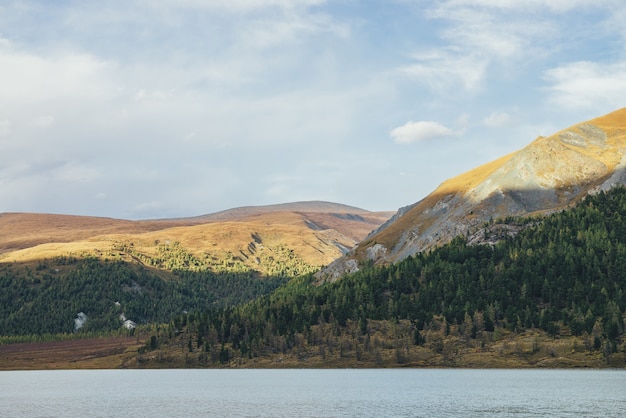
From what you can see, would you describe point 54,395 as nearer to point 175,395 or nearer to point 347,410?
point 175,395

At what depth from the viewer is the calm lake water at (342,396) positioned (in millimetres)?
102750

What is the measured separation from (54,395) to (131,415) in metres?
47.6

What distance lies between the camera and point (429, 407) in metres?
106

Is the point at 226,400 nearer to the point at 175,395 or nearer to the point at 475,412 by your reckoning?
the point at 175,395

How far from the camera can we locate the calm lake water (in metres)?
103

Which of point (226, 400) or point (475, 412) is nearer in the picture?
point (475, 412)

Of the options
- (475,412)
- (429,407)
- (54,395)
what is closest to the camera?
(475,412)

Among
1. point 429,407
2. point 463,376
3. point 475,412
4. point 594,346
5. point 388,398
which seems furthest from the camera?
point 594,346

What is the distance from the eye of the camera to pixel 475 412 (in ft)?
324

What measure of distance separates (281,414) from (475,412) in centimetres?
2781

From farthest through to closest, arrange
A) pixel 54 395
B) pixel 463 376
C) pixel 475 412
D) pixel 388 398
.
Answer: pixel 463 376 → pixel 54 395 → pixel 388 398 → pixel 475 412

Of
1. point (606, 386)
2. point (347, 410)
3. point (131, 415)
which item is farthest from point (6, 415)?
point (606, 386)

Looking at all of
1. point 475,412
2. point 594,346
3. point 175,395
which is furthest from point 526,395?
point 594,346

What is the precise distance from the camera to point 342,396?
125625 millimetres
